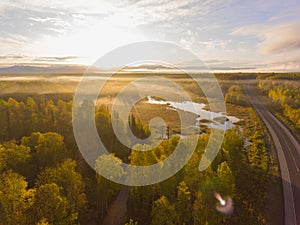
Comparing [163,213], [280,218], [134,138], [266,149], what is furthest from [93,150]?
A: [266,149]

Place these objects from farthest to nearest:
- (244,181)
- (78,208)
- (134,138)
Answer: (134,138) → (244,181) → (78,208)

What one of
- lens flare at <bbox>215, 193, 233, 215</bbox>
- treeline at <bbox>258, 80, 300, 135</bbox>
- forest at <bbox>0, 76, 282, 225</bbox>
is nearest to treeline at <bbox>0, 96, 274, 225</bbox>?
forest at <bbox>0, 76, 282, 225</bbox>

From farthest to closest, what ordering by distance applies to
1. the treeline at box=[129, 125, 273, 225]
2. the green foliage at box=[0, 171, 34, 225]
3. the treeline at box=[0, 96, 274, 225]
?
the treeline at box=[129, 125, 273, 225] < the treeline at box=[0, 96, 274, 225] < the green foliage at box=[0, 171, 34, 225]

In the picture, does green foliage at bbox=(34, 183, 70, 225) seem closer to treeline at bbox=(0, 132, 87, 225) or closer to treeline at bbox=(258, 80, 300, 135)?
treeline at bbox=(0, 132, 87, 225)

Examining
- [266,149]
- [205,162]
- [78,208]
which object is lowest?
[266,149]

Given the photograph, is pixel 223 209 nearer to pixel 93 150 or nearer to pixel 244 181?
pixel 244 181

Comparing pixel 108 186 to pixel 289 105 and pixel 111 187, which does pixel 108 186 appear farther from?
pixel 289 105

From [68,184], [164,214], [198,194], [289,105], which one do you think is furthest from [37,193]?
[289,105]
